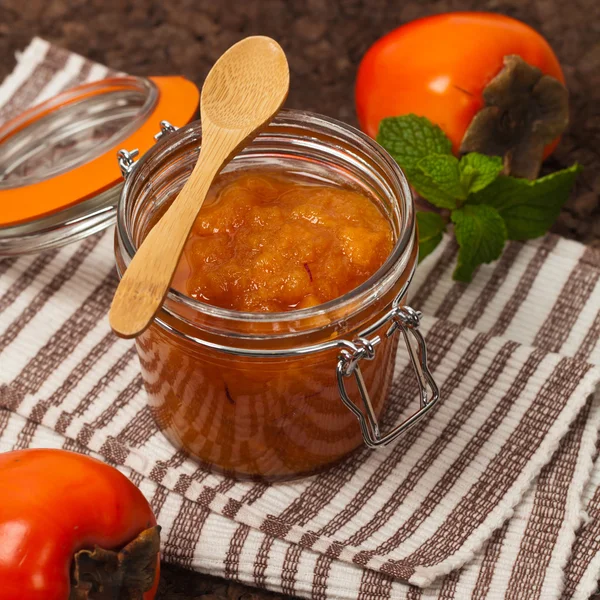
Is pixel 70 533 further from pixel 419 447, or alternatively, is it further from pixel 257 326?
pixel 419 447

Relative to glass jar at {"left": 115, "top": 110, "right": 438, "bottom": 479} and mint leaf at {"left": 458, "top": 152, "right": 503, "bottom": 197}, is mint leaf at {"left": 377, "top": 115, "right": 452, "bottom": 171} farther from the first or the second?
glass jar at {"left": 115, "top": 110, "right": 438, "bottom": 479}

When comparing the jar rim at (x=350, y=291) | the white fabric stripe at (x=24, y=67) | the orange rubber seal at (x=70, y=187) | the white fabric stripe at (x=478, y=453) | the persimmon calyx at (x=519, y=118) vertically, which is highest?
the jar rim at (x=350, y=291)

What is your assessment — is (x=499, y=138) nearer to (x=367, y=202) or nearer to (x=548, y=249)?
(x=548, y=249)

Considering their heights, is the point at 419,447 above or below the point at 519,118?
below

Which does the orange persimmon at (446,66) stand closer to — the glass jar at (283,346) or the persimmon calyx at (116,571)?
the glass jar at (283,346)

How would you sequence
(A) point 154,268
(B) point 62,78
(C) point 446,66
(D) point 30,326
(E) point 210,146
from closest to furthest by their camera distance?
(A) point 154,268 < (E) point 210,146 < (D) point 30,326 < (C) point 446,66 < (B) point 62,78

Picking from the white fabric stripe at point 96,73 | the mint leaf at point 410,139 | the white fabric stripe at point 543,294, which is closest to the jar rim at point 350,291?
the mint leaf at point 410,139

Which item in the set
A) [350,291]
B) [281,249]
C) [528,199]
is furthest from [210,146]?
[528,199]
